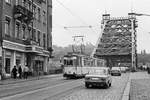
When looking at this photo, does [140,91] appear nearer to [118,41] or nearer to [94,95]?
[94,95]

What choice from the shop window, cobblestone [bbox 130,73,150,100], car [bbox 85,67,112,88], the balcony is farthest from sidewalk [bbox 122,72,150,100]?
the balcony

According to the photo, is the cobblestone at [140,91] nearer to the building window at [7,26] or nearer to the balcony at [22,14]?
the building window at [7,26]

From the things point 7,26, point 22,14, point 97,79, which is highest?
point 22,14

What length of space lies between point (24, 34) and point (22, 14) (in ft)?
13.1

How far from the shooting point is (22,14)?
41.7m

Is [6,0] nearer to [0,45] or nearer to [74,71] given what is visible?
[0,45]

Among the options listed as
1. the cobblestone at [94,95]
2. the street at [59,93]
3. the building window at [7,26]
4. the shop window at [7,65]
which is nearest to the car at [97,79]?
the street at [59,93]

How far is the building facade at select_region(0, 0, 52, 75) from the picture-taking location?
3809cm

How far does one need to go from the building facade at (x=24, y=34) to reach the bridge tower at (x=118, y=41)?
60634mm

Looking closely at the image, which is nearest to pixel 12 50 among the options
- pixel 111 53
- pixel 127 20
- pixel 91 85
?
pixel 91 85

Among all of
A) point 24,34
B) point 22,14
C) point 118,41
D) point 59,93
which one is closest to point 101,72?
point 59,93

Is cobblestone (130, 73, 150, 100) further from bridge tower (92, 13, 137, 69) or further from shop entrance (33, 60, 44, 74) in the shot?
→ bridge tower (92, 13, 137, 69)

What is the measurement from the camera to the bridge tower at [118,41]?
118 metres

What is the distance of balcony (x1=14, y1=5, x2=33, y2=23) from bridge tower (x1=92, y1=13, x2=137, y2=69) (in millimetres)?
70373
